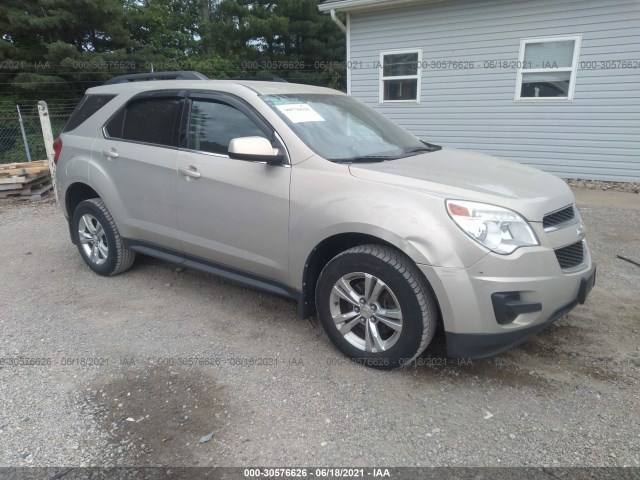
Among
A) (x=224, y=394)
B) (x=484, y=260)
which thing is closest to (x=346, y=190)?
(x=484, y=260)

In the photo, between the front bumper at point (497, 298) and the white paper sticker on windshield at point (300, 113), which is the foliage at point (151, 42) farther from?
the front bumper at point (497, 298)

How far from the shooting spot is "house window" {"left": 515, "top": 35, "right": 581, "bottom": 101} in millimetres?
8438

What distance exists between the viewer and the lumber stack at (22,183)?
805 cm

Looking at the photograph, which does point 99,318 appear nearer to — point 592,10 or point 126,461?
point 126,461

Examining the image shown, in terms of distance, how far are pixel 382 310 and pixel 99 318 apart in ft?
7.67

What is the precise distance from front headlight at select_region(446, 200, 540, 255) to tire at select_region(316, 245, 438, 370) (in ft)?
1.21

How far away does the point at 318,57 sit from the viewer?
19.6 meters

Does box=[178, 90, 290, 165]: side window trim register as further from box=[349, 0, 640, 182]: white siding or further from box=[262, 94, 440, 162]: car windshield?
box=[349, 0, 640, 182]: white siding

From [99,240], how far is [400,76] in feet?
26.0

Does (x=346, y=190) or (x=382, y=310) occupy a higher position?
(x=346, y=190)

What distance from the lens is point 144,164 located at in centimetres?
375

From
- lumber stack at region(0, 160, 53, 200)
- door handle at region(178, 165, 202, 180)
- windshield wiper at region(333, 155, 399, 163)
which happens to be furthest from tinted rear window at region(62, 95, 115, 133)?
lumber stack at region(0, 160, 53, 200)

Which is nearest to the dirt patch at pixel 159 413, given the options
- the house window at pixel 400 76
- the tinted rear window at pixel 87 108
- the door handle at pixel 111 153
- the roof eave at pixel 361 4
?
the door handle at pixel 111 153

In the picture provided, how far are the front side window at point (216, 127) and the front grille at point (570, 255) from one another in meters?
1.99
